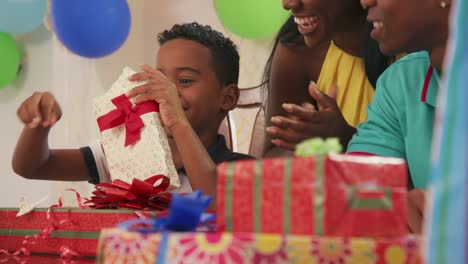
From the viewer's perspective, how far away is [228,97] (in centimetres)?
173

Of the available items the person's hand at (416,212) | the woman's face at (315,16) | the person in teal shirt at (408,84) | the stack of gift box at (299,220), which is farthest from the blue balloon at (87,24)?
the stack of gift box at (299,220)

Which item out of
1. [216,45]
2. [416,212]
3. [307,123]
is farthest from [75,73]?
[416,212]

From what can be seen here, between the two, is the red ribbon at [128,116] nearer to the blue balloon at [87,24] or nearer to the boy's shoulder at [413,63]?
the boy's shoulder at [413,63]

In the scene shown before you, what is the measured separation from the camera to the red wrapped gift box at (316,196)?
0.57 meters

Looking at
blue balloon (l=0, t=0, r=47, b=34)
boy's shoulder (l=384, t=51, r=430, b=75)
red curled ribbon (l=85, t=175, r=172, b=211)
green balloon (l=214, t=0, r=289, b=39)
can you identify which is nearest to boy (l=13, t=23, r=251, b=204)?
red curled ribbon (l=85, t=175, r=172, b=211)

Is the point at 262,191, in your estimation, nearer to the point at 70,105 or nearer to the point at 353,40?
the point at 353,40

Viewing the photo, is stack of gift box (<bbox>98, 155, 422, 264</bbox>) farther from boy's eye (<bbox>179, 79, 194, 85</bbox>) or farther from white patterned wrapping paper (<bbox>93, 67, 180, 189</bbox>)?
boy's eye (<bbox>179, 79, 194, 85</bbox>)

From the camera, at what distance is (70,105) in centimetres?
263

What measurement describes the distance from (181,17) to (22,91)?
0.74m

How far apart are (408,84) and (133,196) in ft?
1.57

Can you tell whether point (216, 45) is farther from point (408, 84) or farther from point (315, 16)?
point (408, 84)

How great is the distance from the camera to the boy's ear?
1711 millimetres

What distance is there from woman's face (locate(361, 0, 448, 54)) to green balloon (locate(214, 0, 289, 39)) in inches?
36.8

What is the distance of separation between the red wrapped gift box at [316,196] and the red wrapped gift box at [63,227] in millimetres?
522
